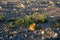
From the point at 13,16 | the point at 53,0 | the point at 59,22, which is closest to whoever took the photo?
the point at 59,22

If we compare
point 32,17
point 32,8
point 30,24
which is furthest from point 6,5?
point 30,24

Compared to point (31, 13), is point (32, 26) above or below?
above

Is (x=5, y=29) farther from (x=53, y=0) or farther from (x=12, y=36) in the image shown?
(x=53, y=0)

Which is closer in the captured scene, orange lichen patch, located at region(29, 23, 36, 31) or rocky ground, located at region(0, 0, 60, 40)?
rocky ground, located at region(0, 0, 60, 40)

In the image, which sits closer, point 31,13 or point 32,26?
point 32,26

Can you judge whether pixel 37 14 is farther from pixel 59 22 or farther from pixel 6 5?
pixel 6 5

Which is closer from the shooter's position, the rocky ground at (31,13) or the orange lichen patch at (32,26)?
the rocky ground at (31,13)

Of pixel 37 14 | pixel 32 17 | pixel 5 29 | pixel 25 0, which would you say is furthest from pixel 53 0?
pixel 5 29

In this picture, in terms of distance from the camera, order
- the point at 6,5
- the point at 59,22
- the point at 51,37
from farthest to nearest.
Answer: the point at 6,5, the point at 59,22, the point at 51,37

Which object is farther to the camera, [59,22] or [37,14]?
[37,14]

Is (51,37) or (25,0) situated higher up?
(51,37)
